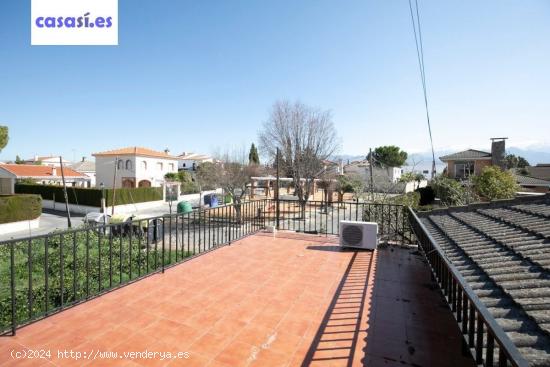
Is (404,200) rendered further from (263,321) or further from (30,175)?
(30,175)

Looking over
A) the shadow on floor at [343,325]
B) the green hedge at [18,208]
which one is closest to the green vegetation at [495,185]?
the shadow on floor at [343,325]

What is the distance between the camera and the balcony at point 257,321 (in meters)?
2.36

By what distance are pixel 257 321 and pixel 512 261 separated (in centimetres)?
233

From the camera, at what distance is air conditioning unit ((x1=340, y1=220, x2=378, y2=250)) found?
18.3 ft

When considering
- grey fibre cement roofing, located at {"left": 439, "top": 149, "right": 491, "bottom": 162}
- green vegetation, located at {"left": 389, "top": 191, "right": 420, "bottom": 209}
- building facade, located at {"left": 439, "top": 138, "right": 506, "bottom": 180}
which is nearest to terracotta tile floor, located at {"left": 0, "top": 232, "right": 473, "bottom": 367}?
green vegetation, located at {"left": 389, "top": 191, "right": 420, "bottom": 209}

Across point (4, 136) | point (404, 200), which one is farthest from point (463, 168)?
point (4, 136)

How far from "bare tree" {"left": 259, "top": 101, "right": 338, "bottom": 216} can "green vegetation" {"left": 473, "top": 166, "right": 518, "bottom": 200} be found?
931 cm

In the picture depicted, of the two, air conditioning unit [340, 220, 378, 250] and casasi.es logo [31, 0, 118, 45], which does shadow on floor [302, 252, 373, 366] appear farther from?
casasi.es logo [31, 0, 118, 45]

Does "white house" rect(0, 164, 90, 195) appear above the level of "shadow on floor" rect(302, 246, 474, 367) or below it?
above

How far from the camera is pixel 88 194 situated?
68.3 feet

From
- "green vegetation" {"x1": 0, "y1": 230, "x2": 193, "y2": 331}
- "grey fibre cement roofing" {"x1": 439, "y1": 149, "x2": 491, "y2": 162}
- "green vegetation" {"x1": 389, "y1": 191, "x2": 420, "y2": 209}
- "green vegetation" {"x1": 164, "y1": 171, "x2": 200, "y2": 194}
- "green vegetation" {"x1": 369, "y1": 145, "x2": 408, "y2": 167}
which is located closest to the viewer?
"green vegetation" {"x1": 0, "y1": 230, "x2": 193, "y2": 331}

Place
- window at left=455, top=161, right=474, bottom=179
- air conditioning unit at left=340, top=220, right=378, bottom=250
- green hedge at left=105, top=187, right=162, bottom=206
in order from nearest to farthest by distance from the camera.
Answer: air conditioning unit at left=340, top=220, right=378, bottom=250, green hedge at left=105, top=187, right=162, bottom=206, window at left=455, top=161, right=474, bottom=179

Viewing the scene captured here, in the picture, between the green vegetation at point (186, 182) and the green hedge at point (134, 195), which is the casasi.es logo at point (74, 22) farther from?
the green vegetation at point (186, 182)

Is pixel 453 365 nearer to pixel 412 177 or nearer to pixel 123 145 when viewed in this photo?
pixel 412 177
